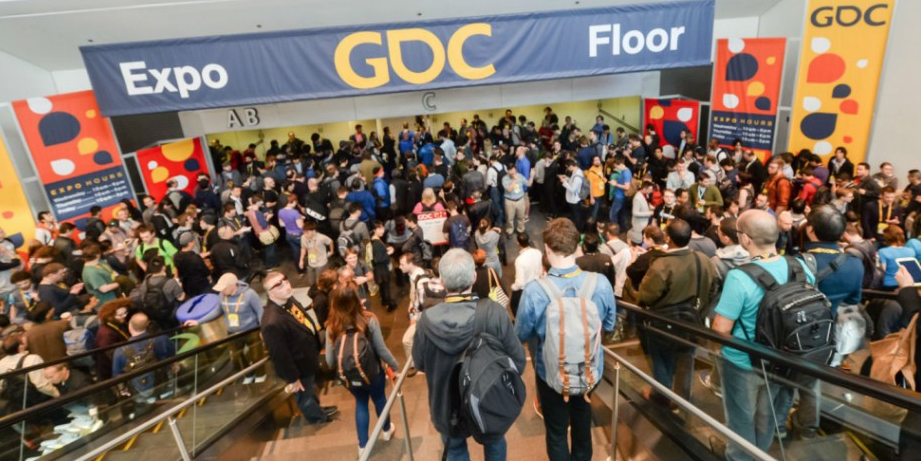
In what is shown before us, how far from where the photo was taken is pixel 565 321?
8.21 feet

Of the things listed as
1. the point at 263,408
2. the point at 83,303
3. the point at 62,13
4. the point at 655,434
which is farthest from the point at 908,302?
the point at 62,13

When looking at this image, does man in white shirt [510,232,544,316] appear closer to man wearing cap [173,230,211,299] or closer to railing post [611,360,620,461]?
railing post [611,360,620,461]

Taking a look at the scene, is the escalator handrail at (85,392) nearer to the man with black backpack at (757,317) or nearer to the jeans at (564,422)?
the jeans at (564,422)

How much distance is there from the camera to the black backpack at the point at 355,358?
3336 mm

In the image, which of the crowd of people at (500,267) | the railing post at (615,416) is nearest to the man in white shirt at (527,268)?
the crowd of people at (500,267)

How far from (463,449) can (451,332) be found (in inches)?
32.8

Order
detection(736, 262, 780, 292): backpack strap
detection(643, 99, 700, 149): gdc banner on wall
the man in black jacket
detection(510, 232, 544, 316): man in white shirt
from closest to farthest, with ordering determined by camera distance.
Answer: detection(736, 262, 780, 292): backpack strap < the man in black jacket < detection(510, 232, 544, 316): man in white shirt < detection(643, 99, 700, 149): gdc banner on wall

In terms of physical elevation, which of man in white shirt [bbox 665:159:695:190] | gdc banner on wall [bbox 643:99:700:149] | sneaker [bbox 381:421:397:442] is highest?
gdc banner on wall [bbox 643:99:700:149]

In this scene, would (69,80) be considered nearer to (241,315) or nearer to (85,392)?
(241,315)

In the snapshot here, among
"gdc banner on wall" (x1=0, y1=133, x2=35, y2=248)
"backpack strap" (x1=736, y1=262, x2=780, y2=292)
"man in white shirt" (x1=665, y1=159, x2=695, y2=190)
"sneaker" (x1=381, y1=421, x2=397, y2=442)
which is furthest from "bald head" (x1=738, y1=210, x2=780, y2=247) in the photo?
"gdc banner on wall" (x1=0, y1=133, x2=35, y2=248)

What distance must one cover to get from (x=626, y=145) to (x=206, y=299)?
9.49m

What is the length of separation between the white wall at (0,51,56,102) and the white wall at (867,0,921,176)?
15.3 metres

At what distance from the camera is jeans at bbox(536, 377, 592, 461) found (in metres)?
2.81

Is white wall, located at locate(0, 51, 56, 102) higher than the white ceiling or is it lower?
lower
